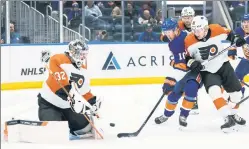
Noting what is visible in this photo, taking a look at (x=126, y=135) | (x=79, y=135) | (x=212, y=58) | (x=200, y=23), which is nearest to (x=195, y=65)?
(x=212, y=58)

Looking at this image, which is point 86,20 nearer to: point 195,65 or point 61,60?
point 195,65

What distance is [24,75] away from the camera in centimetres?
714

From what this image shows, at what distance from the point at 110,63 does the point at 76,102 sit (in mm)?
3732

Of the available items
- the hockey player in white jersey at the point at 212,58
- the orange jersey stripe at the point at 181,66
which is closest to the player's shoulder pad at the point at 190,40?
the hockey player in white jersey at the point at 212,58

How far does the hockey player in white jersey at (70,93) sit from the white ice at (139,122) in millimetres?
217

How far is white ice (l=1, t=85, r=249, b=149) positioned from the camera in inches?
148

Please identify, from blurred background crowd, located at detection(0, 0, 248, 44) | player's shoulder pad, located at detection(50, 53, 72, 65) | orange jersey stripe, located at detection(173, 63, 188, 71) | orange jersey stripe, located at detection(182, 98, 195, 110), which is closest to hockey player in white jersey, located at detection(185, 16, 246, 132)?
orange jersey stripe, located at detection(182, 98, 195, 110)

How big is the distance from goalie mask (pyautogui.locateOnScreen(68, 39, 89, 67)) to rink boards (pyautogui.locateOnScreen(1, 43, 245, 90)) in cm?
331

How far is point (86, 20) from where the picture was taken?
7957 mm

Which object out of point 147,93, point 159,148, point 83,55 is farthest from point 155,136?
point 147,93

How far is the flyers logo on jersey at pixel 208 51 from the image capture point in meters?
4.39

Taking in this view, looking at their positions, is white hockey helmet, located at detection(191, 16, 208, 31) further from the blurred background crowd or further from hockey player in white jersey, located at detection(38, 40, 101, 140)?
the blurred background crowd

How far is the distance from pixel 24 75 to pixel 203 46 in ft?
10.7

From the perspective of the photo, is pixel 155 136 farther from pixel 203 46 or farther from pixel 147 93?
pixel 147 93
